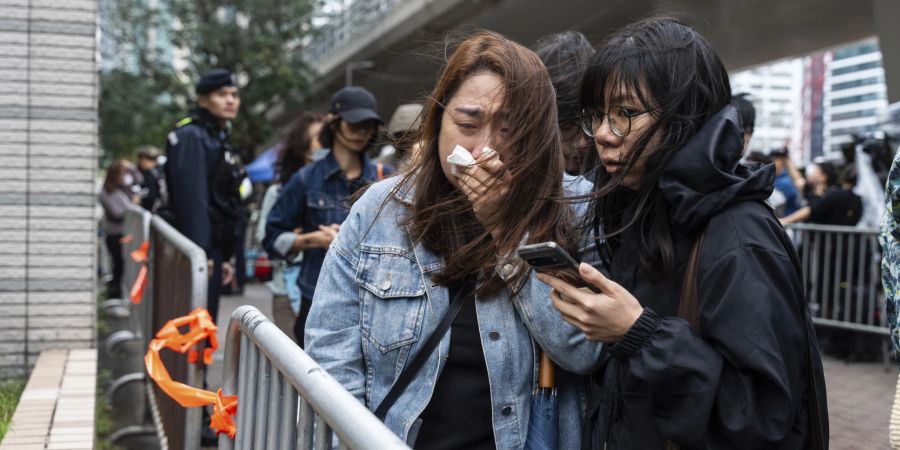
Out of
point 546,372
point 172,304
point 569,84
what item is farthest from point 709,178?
point 172,304

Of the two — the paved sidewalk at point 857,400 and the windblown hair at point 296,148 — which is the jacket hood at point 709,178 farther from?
the paved sidewalk at point 857,400

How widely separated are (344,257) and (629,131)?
2.45 feet

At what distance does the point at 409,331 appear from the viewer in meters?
2.27

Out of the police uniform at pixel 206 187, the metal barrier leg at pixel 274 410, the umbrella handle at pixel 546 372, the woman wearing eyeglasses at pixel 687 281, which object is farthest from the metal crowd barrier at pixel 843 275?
the metal barrier leg at pixel 274 410

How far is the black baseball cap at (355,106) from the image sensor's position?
4699 mm

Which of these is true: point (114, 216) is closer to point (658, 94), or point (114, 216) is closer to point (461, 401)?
point (461, 401)

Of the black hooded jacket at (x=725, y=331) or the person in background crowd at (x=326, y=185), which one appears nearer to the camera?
the black hooded jacket at (x=725, y=331)

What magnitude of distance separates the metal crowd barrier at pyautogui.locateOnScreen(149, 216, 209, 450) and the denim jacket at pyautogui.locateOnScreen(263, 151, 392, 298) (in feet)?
1.44

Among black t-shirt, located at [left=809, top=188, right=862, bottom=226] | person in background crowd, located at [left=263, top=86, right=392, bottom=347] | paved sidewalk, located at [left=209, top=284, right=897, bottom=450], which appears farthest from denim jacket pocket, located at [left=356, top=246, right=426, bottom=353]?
black t-shirt, located at [left=809, top=188, right=862, bottom=226]

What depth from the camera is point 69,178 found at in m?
5.68

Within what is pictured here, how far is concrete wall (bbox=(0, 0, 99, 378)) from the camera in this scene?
553cm

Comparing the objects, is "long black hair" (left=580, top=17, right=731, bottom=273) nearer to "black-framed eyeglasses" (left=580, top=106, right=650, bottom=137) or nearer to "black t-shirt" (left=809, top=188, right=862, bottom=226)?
"black-framed eyeglasses" (left=580, top=106, right=650, bottom=137)

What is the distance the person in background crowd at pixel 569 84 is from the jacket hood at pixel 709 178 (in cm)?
93

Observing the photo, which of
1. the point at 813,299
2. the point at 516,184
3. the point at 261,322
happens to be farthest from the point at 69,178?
the point at 813,299
